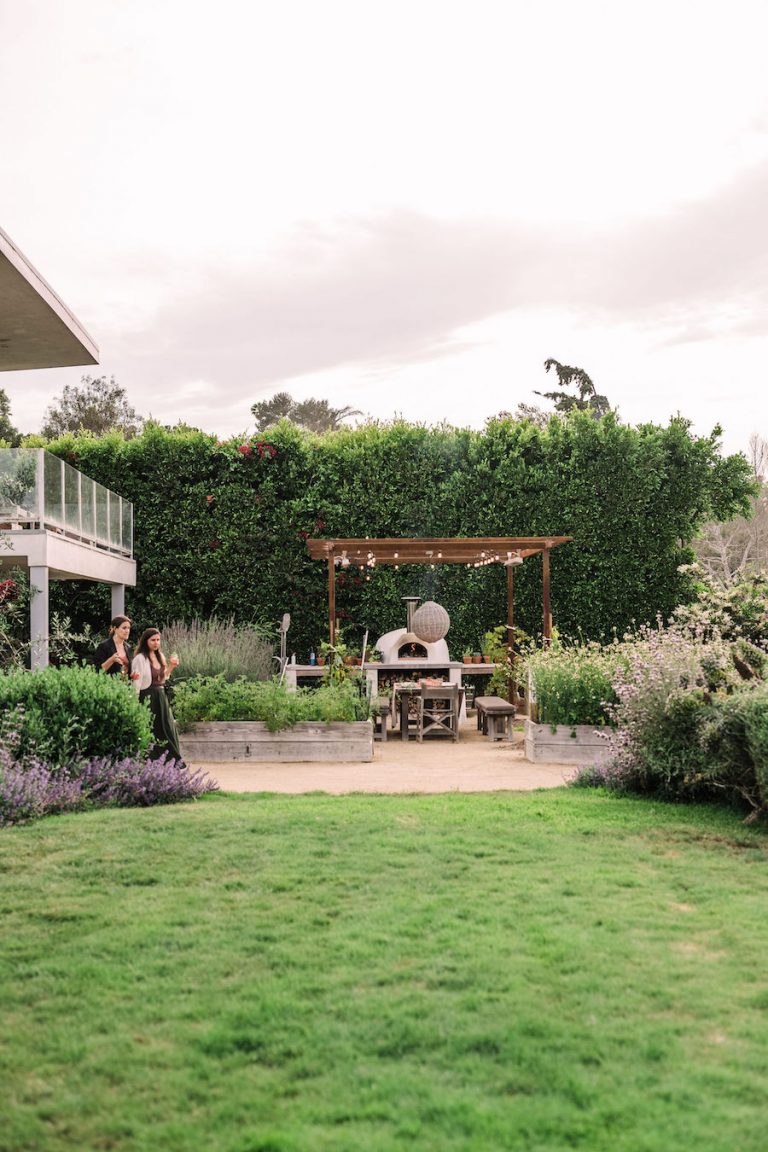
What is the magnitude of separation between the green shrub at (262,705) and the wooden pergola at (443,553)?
2026 millimetres

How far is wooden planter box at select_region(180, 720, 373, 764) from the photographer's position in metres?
11.9

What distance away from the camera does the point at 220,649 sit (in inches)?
576

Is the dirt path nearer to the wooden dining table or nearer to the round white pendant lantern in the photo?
the wooden dining table

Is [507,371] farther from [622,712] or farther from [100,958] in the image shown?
[100,958]

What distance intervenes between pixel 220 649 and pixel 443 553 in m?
3.75

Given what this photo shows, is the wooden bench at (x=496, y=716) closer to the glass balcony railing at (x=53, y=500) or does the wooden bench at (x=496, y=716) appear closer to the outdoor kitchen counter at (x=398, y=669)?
the outdoor kitchen counter at (x=398, y=669)

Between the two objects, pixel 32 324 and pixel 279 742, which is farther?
pixel 279 742

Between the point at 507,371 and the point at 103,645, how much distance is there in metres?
28.2

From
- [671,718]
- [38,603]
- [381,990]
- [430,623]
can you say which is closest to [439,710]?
[430,623]

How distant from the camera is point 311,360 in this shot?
31203 millimetres

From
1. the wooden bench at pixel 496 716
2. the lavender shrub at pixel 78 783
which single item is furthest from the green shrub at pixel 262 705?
the lavender shrub at pixel 78 783

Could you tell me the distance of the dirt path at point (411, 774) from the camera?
9547 millimetres

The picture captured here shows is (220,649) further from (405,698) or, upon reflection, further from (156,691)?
(156,691)

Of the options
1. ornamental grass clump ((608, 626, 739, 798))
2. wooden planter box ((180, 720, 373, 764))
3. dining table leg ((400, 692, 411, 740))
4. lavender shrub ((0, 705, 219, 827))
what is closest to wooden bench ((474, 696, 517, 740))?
dining table leg ((400, 692, 411, 740))
